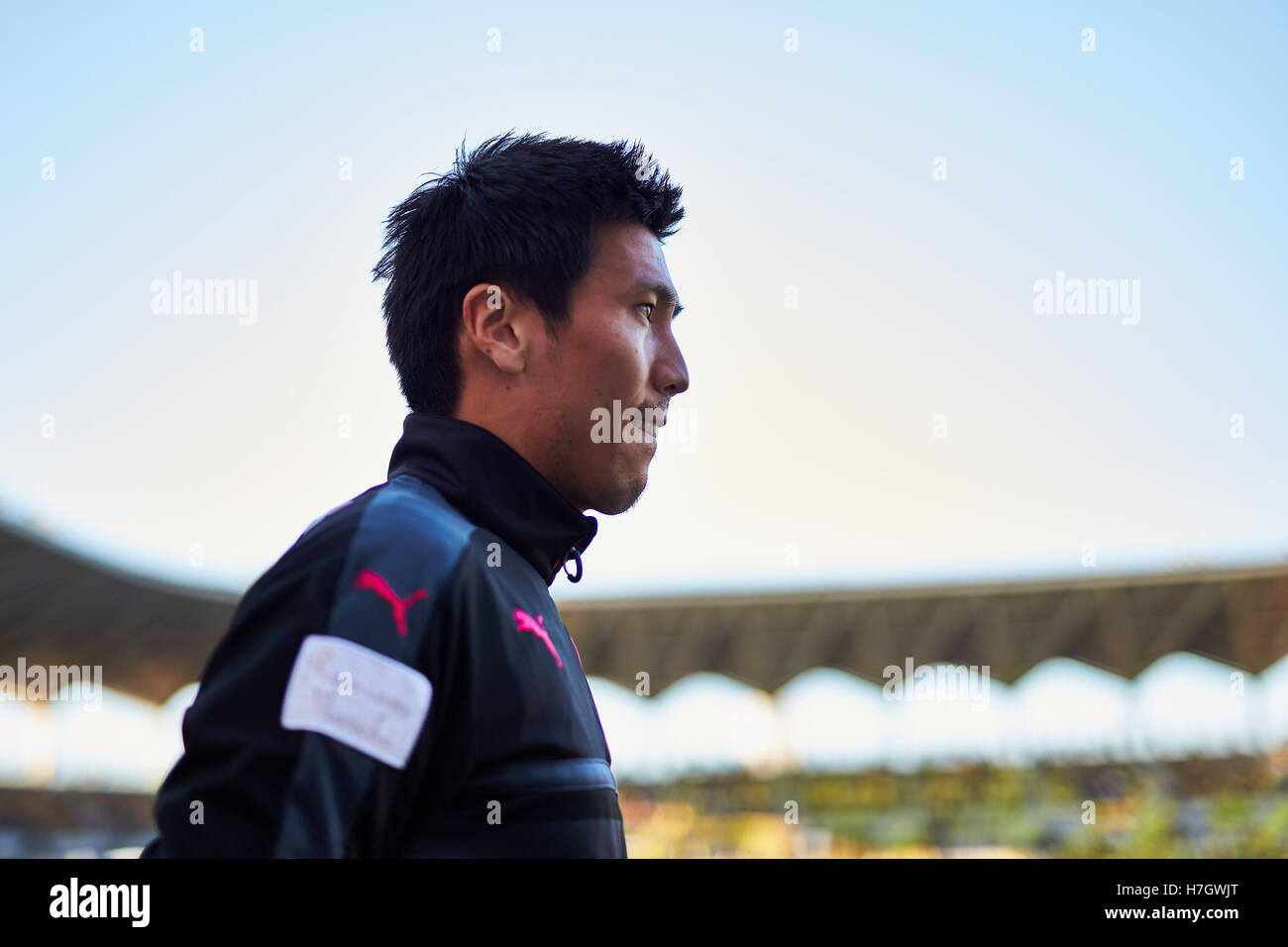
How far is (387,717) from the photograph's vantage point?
4.39 ft

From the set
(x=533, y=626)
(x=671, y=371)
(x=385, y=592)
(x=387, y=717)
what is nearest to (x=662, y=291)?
(x=671, y=371)

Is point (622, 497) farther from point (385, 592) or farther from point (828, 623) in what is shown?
point (828, 623)

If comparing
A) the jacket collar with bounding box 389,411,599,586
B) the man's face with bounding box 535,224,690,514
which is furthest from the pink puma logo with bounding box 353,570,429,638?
the man's face with bounding box 535,224,690,514

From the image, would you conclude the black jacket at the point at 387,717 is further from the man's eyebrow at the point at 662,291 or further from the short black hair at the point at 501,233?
the man's eyebrow at the point at 662,291

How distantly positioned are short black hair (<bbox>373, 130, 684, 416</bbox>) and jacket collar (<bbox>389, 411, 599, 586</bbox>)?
25 centimetres

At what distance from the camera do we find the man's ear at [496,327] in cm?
208

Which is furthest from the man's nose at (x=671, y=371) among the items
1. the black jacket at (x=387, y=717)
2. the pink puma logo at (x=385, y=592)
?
the pink puma logo at (x=385, y=592)

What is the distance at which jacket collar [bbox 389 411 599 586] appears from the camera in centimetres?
184

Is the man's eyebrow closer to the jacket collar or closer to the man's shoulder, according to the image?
the jacket collar

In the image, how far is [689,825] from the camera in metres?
30.7

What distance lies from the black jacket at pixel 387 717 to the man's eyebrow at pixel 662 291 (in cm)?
73

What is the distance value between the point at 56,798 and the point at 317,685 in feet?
124
